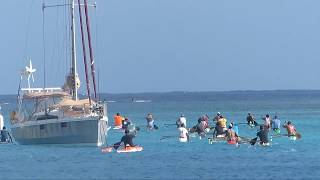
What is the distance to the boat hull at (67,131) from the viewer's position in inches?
2042

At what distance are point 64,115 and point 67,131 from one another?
3.25 ft

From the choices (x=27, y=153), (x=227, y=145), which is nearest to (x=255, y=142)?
(x=227, y=145)

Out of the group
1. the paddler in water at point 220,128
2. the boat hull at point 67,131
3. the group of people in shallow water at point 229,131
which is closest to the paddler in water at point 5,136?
the boat hull at point 67,131

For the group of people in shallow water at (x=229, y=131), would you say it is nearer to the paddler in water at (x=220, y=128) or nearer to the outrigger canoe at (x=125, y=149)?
the paddler in water at (x=220, y=128)

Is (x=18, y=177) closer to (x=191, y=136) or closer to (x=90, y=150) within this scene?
(x=90, y=150)

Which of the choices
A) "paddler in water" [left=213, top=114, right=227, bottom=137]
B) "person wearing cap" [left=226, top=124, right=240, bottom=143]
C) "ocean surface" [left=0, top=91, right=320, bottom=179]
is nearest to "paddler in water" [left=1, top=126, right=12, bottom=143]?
"ocean surface" [left=0, top=91, right=320, bottom=179]

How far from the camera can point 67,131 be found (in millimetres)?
52625

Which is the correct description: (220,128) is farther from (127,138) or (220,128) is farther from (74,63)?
(74,63)

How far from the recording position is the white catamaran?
52156 millimetres

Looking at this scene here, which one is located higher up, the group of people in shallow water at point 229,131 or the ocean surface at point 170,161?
the group of people in shallow water at point 229,131

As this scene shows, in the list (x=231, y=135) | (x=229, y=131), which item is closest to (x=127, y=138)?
(x=229, y=131)

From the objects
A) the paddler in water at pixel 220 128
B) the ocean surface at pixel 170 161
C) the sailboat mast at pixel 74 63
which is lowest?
the ocean surface at pixel 170 161

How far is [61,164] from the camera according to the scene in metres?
44.9

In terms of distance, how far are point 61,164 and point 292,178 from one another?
38.2 ft
